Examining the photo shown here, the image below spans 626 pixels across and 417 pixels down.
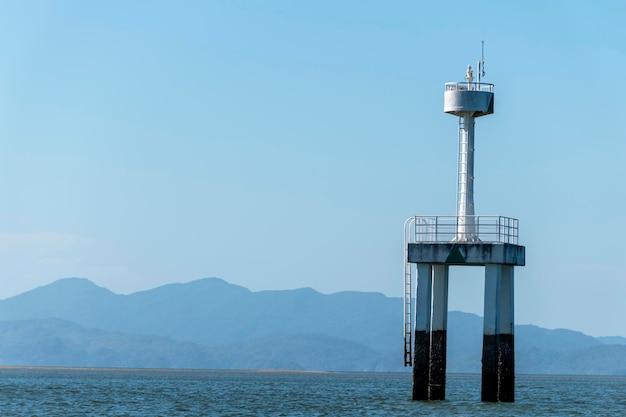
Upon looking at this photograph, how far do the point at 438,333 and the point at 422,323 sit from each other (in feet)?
4.47

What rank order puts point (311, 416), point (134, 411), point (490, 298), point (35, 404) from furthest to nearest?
point (35, 404) → point (134, 411) → point (311, 416) → point (490, 298)

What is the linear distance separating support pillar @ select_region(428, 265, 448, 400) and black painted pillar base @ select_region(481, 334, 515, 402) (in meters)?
2.34

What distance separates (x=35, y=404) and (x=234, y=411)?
51.3ft

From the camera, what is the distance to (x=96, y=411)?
73.8 meters

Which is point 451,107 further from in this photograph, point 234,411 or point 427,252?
point 234,411

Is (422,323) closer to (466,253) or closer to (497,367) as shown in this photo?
(466,253)

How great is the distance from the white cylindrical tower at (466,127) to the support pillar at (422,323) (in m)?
2.34

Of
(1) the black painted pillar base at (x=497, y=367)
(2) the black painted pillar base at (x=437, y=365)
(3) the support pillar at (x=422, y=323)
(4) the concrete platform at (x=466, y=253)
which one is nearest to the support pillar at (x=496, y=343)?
(1) the black painted pillar base at (x=497, y=367)

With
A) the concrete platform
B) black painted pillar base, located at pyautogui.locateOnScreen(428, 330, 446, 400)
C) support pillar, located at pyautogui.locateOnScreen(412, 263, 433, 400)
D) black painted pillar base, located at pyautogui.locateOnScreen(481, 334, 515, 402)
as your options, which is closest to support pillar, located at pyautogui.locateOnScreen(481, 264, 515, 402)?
black painted pillar base, located at pyautogui.locateOnScreen(481, 334, 515, 402)

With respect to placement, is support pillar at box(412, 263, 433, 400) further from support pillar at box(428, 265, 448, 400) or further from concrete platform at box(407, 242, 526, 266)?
concrete platform at box(407, 242, 526, 266)

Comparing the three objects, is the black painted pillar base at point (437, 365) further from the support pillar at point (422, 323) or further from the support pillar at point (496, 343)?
the support pillar at point (496, 343)

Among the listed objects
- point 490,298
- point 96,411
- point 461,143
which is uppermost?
point 461,143

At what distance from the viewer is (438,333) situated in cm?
6134

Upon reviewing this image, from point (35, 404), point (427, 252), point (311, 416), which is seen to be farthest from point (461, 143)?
point (35, 404)
